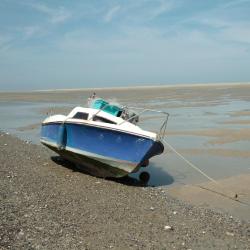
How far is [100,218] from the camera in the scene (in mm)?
8477

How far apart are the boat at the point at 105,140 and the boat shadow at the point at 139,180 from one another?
28 centimetres

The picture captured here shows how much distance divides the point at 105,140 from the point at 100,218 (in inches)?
146

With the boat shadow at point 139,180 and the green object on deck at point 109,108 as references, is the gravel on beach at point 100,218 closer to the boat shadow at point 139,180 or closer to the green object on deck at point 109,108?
the boat shadow at point 139,180

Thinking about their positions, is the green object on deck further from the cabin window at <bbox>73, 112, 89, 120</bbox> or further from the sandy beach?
the sandy beach

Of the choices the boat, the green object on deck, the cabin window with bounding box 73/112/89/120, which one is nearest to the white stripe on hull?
the boat

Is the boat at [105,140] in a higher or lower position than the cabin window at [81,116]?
lower

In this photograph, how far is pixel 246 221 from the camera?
9016mm

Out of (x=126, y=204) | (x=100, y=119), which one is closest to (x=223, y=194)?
(x=126, y=204)

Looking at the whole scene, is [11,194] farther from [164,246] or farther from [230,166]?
→ [230,166]

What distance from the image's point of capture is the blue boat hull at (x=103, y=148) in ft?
37.7

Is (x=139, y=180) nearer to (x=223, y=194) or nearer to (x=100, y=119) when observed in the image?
(x=100, y=119)

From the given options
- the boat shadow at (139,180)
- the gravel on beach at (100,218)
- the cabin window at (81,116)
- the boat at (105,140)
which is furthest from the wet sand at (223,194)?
the cabin window at (81,116)

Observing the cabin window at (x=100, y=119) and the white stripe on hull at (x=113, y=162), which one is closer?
the white stripe on hull at (x=113, y=162)

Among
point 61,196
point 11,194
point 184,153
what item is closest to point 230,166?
point 184,153
